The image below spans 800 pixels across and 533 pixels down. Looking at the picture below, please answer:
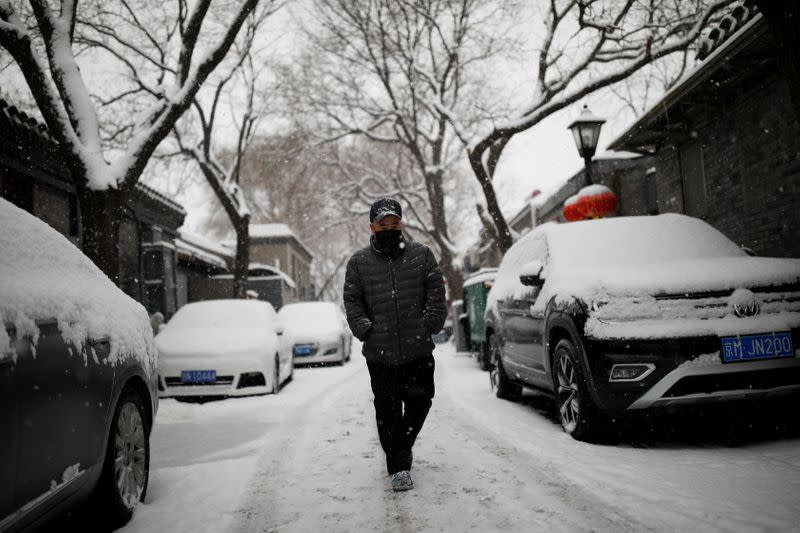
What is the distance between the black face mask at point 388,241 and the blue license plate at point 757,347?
7.53 ft

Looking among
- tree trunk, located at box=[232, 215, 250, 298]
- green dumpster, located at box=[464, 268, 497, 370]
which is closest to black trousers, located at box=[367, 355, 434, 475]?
green dumpster, located at box=[464, 268, 497, 370]

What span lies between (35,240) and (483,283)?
29.5 feet

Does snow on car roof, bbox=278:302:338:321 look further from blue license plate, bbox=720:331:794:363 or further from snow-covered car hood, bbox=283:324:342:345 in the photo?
blue license plate, bbox=720:331:794:363

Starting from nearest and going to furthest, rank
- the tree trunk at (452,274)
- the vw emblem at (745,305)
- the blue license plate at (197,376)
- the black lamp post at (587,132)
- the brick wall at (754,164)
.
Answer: the vw emblem at (745,305)
the blue license plate at (197,376)
the brick wall at (754,164)
the black lamp post at (587,132)
the tree trunk at (452,274)

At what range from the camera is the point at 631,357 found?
439 cm

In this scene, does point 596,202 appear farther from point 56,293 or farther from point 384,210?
point 56,293

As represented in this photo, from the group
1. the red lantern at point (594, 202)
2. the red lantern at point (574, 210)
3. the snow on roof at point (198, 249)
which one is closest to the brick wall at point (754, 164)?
the red lantern at point (594, 202)

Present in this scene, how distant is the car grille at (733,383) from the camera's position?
4.33 metres

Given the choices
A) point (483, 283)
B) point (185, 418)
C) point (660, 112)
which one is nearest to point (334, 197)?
point (483, 283)

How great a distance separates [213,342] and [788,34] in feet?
22.8

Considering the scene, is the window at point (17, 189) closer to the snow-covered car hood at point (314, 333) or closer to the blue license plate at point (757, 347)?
the snow-covered car hood at point (314, 333)

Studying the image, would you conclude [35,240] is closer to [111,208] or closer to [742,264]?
[742,264]

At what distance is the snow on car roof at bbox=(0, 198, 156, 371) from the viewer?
2.50 m

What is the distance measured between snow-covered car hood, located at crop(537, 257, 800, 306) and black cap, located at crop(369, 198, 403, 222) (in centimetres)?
161
